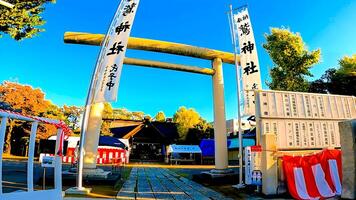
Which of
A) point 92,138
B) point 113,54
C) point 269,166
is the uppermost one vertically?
point 113,54

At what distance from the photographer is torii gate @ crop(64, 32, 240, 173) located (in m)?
10.1

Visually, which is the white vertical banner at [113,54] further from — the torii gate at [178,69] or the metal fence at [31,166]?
the metal fence at [31,166]

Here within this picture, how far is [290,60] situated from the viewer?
18.0 meters

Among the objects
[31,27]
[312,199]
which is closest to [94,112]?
[31,27]

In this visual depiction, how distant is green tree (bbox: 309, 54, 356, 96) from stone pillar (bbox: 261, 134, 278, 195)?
15742mm

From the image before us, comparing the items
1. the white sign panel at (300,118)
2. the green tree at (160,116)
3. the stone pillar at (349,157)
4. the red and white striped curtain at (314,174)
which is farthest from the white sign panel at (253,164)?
the green tree at (160,116)

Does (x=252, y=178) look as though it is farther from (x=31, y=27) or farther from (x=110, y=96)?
(x=31, y=27)

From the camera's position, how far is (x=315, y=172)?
25.8 feet

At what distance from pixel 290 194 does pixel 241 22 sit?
658 centimetres

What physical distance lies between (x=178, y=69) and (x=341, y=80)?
1541cm

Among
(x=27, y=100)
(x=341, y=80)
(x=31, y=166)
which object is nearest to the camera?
(x=31, y=166)

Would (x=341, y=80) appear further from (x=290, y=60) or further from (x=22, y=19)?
(x=22, y=19)

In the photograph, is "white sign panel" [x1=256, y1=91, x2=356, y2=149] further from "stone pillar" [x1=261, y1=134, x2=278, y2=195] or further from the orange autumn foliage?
the orange autumn foliage

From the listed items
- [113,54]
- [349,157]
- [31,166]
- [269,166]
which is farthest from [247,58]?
[31,166]
